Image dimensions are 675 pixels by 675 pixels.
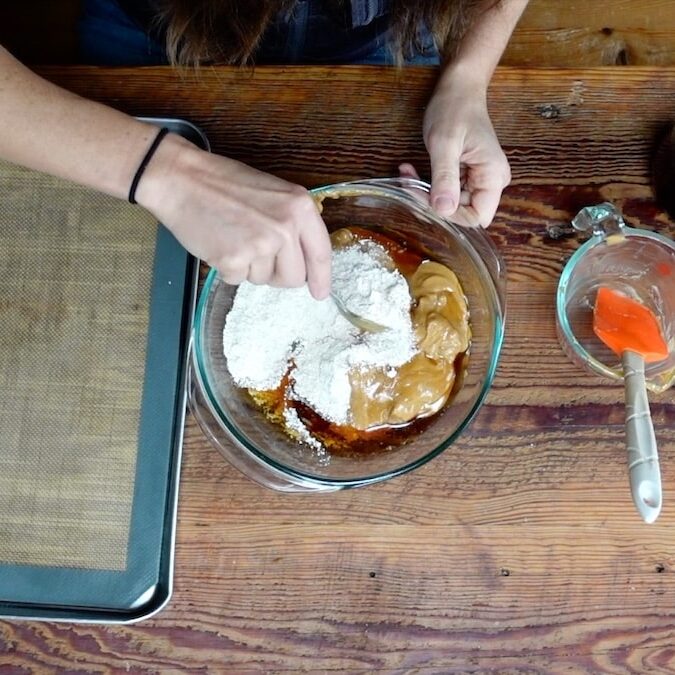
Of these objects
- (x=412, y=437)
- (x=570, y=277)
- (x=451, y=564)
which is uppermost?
(x=570, y=277)

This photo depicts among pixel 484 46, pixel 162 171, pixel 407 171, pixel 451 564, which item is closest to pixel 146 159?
pixel 162 171

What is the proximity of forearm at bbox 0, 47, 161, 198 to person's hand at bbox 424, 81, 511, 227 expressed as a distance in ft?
0.96

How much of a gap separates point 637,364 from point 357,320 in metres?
0.29

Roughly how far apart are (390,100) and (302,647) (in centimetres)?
61

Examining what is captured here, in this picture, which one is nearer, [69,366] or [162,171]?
[162,171]

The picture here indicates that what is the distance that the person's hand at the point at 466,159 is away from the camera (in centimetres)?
74

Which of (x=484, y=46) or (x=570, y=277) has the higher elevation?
(x=484, y=46)

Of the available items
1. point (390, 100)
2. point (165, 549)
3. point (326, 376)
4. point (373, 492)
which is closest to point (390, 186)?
point (390, 100)

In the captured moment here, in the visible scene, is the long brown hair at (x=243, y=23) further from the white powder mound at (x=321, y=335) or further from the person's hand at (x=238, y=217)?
the white powder mound at (x=321, y=335)

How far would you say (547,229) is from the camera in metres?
0.81

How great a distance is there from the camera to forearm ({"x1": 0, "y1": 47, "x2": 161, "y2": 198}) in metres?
0.69

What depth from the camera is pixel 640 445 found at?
0.66 metres

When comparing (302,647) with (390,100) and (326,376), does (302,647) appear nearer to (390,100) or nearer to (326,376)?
(326,376)

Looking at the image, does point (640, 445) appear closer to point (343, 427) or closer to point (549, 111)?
point (343, 427)
